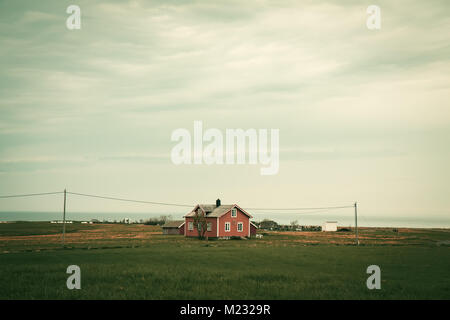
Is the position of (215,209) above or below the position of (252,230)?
above

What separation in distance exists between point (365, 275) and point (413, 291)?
16.4 ft

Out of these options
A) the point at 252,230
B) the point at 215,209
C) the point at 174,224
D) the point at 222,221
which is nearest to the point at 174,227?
the point at 174,224

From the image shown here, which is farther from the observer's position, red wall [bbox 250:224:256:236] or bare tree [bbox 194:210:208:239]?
red wall [bbox 250:224:256:236]

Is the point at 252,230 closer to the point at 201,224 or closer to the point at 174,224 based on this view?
the point at 201,224

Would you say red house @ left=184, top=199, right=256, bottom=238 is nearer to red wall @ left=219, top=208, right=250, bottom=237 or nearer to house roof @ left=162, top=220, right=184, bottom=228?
red wall @ left=219, top=208, right=250, bottom=237

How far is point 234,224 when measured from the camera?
249ft

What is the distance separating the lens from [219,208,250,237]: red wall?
7400 centimetres

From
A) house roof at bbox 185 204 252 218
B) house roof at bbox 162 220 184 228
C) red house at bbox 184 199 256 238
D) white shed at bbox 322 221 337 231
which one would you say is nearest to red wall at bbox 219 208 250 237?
red house at bbox 184 199 256 238

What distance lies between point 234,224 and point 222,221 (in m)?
3.05

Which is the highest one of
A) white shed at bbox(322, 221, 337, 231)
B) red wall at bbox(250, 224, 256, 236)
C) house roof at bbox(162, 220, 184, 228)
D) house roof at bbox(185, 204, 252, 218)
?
house roof at bbox(185, 204, 252, 218)

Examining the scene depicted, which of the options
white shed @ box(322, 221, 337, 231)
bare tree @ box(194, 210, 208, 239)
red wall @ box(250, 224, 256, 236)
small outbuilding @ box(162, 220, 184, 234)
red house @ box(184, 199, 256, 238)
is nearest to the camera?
bare tree @ box(194, 210, 208, 239)

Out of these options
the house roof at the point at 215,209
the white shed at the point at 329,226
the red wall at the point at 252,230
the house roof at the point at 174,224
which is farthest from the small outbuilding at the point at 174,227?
the white shed at the point at 329,226

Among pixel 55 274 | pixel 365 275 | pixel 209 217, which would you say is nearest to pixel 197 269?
pixel 55 274
